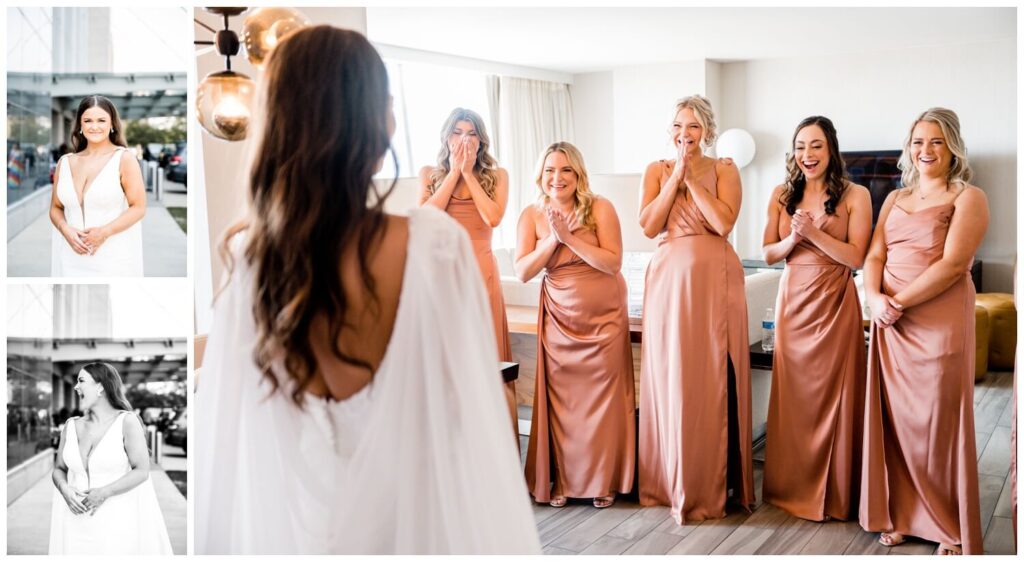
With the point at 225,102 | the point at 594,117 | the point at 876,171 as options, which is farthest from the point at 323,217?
the point at 594,117

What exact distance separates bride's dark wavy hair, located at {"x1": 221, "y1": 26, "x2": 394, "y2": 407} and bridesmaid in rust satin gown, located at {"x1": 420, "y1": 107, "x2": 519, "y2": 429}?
8.60 feet

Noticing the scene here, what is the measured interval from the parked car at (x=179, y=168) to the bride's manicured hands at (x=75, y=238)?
0.78 feet

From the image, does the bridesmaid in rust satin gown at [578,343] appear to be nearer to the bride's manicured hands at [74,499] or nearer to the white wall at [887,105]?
the bride's manicured hands at [74,499]

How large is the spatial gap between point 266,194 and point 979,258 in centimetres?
828

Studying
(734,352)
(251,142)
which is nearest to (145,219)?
(251,142)

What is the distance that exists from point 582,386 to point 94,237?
93.3 inches

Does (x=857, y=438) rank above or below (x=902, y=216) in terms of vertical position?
below

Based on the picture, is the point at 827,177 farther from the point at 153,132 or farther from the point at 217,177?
the point at 153,132

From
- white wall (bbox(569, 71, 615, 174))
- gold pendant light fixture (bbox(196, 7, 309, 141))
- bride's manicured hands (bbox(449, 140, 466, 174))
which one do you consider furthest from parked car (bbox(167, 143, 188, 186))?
white wall (bbox(569, 71, 615, 174))

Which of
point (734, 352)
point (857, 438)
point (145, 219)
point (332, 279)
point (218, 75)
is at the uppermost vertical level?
point (218, 75)

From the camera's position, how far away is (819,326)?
12.2ft

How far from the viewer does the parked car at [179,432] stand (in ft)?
7.04

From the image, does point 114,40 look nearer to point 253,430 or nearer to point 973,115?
point 253,430

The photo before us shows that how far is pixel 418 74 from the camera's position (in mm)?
8711
